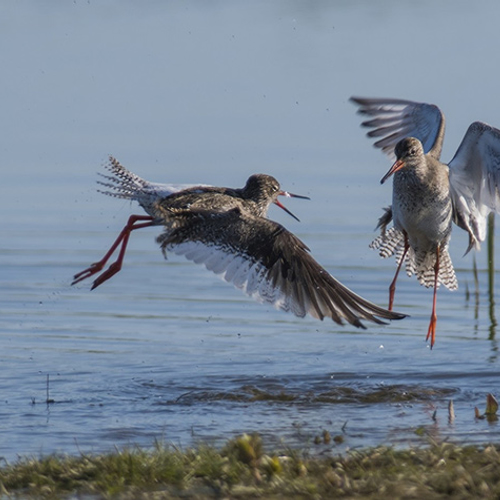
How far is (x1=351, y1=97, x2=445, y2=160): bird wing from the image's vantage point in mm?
10180

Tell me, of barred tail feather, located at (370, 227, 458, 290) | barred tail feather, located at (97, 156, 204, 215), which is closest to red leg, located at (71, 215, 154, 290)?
barred tail feather, located at (97, 156, 204, 215)

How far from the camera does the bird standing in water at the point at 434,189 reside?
9086 millimetres

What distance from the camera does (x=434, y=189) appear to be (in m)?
9.31

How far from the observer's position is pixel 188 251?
796 cm

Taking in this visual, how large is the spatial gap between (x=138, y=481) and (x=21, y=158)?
9.59 metres

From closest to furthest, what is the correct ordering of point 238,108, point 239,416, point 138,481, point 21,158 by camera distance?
point 138,481
point 239,416
point 21,158
point 238,108

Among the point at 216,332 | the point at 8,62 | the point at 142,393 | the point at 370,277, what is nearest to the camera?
the point at 142,393

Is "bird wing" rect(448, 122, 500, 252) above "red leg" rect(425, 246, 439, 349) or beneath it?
above

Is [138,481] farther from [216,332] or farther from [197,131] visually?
[197,131]

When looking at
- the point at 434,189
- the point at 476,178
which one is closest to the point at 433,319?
the point at 434,189

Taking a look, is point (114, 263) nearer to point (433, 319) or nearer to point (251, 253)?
point (251, 253)

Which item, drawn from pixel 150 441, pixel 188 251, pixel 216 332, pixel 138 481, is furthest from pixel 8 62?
pixel 138 481

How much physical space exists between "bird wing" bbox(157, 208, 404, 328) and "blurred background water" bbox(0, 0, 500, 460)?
70cm

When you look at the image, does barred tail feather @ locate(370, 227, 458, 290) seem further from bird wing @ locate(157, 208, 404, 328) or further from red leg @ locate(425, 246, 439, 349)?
bird wing @ locate(157, 208, 404, 328)
